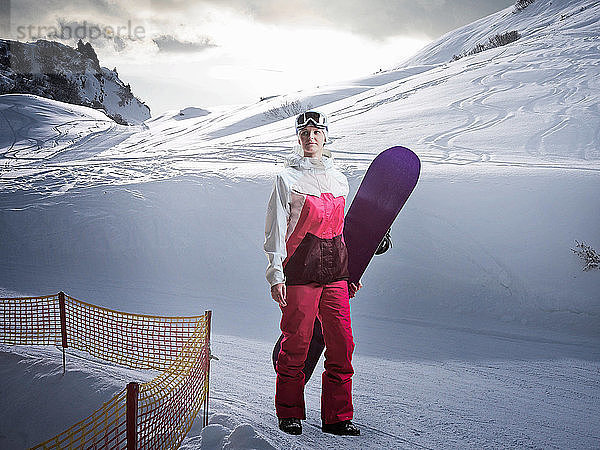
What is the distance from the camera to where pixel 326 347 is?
2.41 m

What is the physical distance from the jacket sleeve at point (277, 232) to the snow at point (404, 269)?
747 mm

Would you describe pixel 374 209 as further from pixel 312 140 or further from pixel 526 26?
pixel 526 26

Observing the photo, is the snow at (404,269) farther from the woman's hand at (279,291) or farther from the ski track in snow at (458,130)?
the woman's hand at (279,291)

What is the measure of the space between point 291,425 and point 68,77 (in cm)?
3532

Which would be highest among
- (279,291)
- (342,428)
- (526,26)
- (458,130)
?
(526,26)

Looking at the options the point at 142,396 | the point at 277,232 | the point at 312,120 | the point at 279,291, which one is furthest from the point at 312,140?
the point at 142,396

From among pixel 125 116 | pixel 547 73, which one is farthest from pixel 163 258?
pixel 125 116

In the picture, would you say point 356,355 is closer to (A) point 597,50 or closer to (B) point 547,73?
(B) point 547,73

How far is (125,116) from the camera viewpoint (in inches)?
1328

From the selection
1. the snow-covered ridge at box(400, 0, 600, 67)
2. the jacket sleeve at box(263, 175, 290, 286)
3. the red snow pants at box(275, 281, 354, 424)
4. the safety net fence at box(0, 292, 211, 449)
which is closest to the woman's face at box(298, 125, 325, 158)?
the jacket sleeve at box(263, 175, 290, 286)

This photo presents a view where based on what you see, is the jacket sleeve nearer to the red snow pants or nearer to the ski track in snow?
the red snow pants

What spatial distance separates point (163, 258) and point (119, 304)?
1.12 metres

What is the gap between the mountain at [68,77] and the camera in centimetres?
2692

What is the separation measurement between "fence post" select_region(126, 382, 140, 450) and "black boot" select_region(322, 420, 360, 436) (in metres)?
1.01
